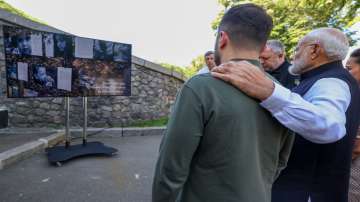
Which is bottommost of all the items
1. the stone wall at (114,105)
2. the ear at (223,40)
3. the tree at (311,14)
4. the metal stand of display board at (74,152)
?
the metal stand of display board at (74,152)

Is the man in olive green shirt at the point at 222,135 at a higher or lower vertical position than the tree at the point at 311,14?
lower

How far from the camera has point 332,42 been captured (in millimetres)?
1611

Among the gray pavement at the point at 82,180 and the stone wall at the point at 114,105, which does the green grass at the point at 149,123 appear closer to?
the stone wall at the point at 114,105

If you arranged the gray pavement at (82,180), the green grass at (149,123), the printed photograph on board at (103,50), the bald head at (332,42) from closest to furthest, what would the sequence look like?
the bald head at (332,42)
the gray pavement at (82,180)
the printed photograph on board at (103,50)
the green grass at (149,123)

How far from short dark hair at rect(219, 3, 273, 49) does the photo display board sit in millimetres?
4405

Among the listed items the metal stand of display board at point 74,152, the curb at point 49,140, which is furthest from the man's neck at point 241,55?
the curb at point 49,140

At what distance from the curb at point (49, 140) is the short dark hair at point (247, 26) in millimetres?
4462

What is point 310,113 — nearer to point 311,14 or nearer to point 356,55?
point 356,55

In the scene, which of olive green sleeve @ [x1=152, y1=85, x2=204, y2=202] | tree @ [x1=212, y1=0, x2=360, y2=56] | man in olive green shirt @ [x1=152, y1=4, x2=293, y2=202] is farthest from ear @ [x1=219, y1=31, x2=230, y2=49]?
tree @ [x1=212, y1=0, x2=360, y2=56]

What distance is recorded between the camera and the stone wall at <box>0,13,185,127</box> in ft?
22.6

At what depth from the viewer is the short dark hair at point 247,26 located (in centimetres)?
111

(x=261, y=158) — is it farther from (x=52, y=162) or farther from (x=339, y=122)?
(x=52, y=162)

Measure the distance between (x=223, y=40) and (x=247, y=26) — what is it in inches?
4.4

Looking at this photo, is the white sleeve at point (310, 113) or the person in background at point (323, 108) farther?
the person in background at point (323, 108)
